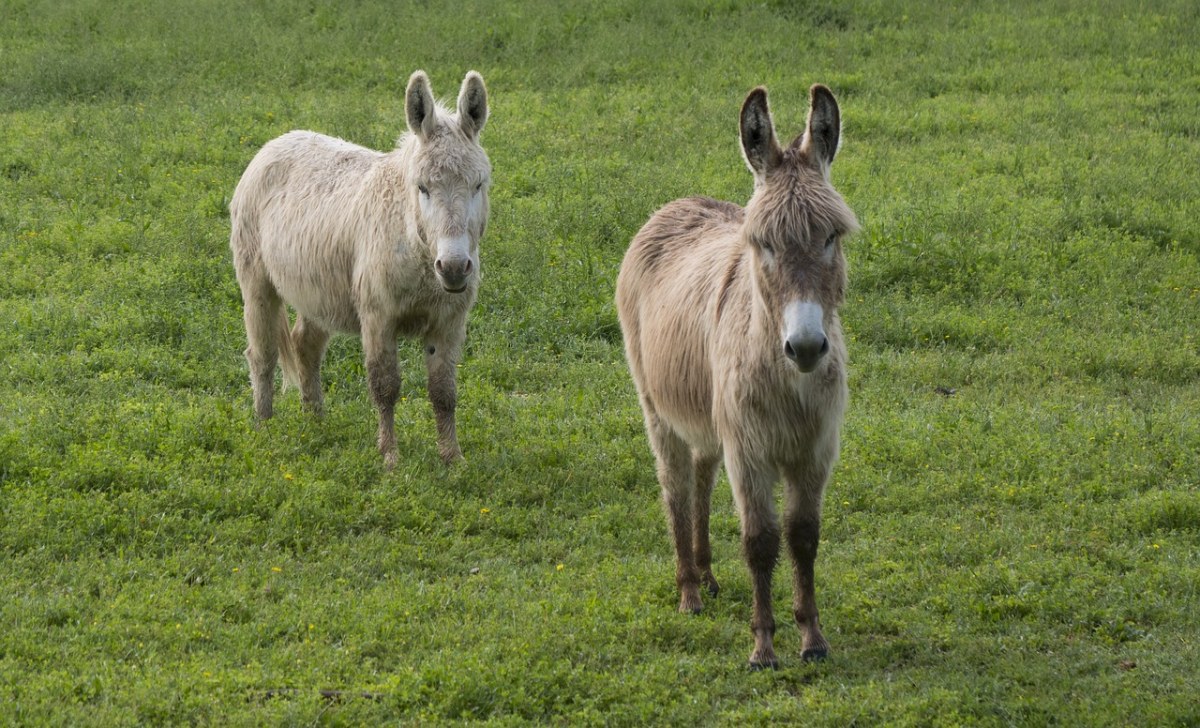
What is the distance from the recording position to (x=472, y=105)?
730 cm

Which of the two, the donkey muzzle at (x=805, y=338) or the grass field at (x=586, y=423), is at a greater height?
the donkey muzzle at (x=805, y=338)

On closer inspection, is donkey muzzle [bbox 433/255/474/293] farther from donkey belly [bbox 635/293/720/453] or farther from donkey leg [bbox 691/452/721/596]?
donkey leg [bbox 691/452/721/596]

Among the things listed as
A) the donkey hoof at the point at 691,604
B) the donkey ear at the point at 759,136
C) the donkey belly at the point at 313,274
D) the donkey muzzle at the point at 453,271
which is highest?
the donkey ear at the point at 759,136

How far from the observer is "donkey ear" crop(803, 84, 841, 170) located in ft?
15.8

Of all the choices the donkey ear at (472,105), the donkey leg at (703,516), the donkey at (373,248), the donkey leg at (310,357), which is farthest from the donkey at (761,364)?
the donkey leg at (310,357)

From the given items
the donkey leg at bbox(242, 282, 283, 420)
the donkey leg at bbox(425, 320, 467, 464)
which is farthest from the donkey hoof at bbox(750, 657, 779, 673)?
the donkey leg at bbox(242, 282, 283, 420)

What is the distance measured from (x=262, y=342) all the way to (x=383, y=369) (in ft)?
4.50

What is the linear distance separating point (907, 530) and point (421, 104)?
363 centimetres

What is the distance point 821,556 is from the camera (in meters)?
6.49

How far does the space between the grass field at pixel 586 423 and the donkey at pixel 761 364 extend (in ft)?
1.31

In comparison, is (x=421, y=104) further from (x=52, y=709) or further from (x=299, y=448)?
(x=52, y=709)

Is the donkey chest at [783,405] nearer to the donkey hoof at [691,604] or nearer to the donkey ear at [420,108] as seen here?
the donkey hoof at [691,604]

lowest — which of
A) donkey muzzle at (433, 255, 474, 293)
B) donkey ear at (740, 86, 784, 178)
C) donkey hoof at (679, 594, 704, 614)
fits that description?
donkey hoof at (679, 594, 704, 614)

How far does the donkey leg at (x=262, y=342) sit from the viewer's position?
8.39m
